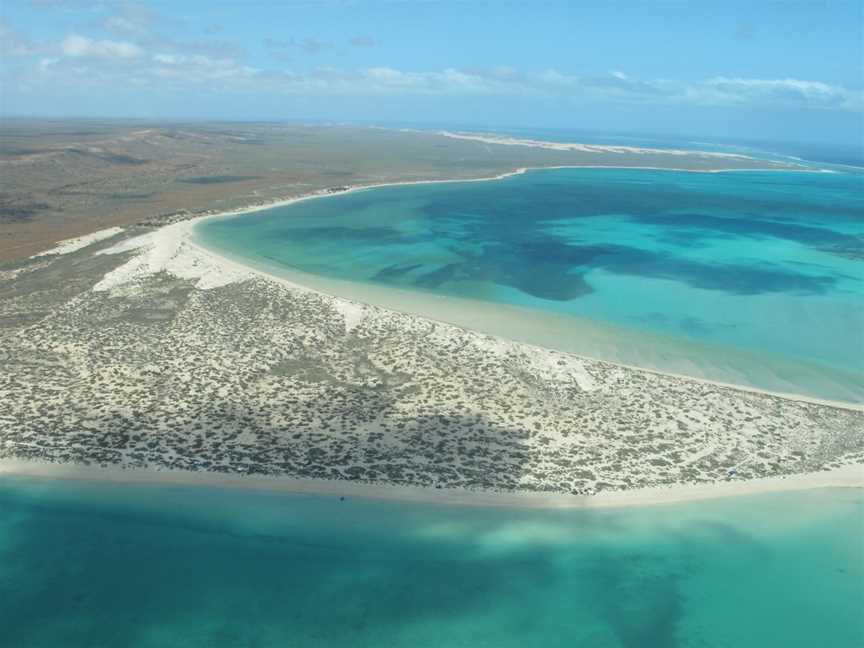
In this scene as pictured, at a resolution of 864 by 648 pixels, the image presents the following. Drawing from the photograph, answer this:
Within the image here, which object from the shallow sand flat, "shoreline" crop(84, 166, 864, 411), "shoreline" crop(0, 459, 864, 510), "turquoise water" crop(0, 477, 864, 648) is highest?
"shoreline" crop(84, 166, 864, 411)

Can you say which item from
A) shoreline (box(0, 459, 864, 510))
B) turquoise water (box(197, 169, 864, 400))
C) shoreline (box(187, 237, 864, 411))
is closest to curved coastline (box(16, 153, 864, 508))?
shoreline (box(0, 459, 864, 510))

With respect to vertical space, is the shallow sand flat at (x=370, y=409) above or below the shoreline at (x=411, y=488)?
above

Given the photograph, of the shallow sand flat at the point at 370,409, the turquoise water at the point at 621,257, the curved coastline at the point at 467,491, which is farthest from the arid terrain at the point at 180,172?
the curved coastline at the point at 467,491

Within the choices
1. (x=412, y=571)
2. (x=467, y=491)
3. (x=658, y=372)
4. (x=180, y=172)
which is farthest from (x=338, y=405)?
(x=180, y=172)

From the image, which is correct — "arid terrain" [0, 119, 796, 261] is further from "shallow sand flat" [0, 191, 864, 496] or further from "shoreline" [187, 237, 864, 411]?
"shallow sand flat" [0, 191, 864, 496]

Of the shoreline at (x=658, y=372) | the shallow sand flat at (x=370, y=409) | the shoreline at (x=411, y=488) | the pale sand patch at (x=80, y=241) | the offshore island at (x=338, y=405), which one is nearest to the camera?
the shoreline at (x=411, y=488)

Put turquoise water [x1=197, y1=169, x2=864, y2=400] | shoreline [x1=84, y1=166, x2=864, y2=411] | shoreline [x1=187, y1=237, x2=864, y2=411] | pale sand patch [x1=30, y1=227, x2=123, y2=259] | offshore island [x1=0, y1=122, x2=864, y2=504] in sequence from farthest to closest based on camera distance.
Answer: pale sand patch [x1=30, y1=227, x2=123, y2=259], turquoise water [x1=197, y1=169, x2=864, y2=400], shoreline [x1=84, y1=166, x2=864, y2=411], shoreline [x1=187, y1=237, x2=864, y2=411], offshore island [x1=0, y1=122, x2=864, y2=504]

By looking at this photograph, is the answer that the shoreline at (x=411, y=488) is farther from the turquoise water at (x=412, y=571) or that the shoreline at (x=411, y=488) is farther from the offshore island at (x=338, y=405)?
the turquoise water at (x=412, y=571)
